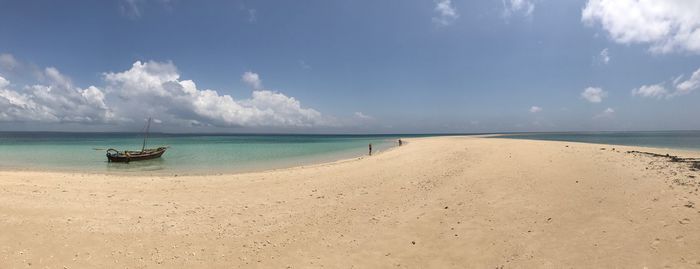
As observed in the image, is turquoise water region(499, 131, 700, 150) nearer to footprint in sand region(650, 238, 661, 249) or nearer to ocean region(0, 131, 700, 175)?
ocean region(0, 131, 700, 175)

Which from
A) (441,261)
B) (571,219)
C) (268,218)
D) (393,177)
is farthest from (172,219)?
(571,219)

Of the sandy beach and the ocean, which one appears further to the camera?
the ocean

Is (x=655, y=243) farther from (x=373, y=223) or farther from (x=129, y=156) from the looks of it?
(x=129, y=156)

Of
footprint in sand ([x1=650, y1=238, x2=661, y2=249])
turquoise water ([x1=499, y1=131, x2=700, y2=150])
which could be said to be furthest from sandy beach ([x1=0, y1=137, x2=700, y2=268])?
turquoise water ([x1=499, y1=131, x2=700, y2=150])

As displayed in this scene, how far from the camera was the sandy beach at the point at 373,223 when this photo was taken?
614 centimetres

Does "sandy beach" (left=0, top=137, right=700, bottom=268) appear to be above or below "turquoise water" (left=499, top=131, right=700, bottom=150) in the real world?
below

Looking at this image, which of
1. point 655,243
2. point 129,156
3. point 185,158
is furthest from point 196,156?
point 655,243

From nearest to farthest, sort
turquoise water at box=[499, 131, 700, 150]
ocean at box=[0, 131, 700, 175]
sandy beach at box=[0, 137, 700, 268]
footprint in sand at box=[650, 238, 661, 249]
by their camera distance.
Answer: footprint in sand at box=[650, 238, 661, 249]
sandy beach at box=[0, 137, 700, 268]
ocean at box=[0, 131, 700, 175]
turquoise water at box=[499, 131, 700, 150]

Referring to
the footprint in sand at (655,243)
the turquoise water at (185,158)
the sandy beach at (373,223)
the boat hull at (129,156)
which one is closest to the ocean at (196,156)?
the turquoise water at (185,158)

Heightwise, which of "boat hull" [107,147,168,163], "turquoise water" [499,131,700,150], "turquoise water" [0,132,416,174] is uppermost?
"turquoise water" [499,131,700,150]

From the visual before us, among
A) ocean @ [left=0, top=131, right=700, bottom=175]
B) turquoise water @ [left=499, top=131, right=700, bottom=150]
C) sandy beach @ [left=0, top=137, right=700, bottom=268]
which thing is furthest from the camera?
turquoise water @ [left=499, top=131, right=700, bottom=150]

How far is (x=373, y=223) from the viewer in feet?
27.7

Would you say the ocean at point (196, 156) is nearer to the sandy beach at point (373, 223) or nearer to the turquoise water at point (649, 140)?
the turquoise water at point (649, 140)

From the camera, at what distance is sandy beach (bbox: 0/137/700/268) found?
6141 mm
